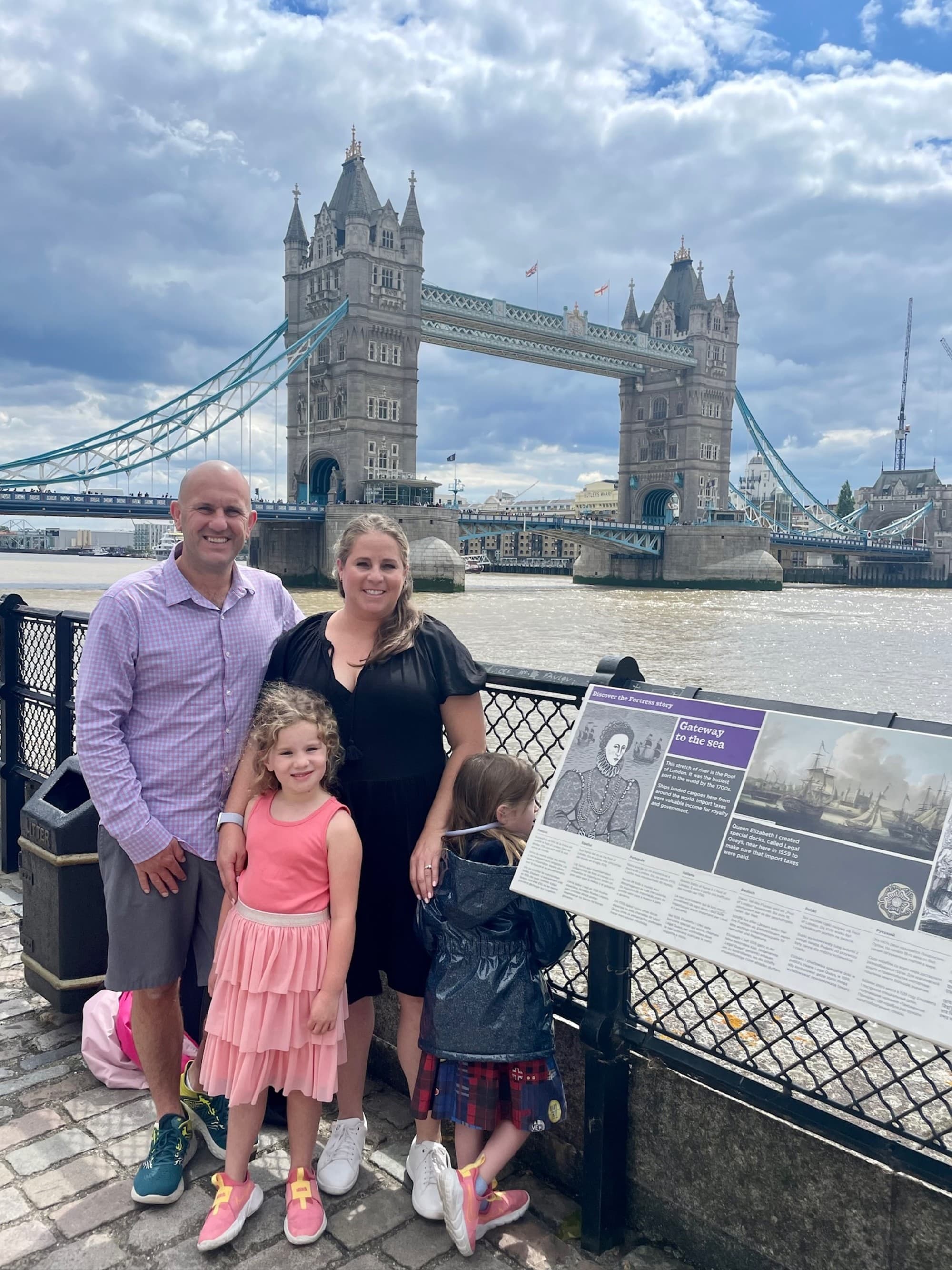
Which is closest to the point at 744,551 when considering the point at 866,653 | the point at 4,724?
the point at 866,653

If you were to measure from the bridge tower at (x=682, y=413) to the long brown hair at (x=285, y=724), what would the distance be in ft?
212

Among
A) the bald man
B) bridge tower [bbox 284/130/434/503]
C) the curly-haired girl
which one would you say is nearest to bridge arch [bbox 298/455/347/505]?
bridge tower [bbox 284/130/434/503]

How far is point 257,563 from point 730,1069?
4533 centimetres

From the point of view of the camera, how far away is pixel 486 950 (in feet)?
6.92

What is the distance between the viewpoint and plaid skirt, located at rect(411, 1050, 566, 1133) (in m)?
2.08

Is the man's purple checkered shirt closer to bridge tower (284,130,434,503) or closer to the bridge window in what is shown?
bridge tower (284,130,434,503)

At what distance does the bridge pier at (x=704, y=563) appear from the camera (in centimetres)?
5456

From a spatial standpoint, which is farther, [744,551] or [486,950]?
[744,551]

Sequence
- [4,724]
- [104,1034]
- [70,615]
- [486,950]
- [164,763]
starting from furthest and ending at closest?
1. [4,724]
2. [70,615]
3. [104,1034]
4. [164,763]
5. [486,950]

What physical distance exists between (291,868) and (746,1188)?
1.10 meters

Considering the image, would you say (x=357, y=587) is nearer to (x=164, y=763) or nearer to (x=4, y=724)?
(x=164, y=763)

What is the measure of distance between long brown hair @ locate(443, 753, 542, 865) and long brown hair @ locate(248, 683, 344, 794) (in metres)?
0.30

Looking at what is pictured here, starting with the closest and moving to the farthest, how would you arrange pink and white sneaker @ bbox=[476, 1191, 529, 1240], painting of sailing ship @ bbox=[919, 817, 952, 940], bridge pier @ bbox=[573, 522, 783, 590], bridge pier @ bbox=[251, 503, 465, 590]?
painting of sailing ship @ bbox=[919, 817, 952, 940], pink and white sneaker @ bbox=[476, 1191, 529, 1240], bridge pier @ bbox=[251, 503, 465, 590], bridge pier @ bbox=[573, 522, 783, 590]

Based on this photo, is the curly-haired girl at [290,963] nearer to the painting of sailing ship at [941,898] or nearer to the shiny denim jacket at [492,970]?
the shiny denim jacket at [492,970]
